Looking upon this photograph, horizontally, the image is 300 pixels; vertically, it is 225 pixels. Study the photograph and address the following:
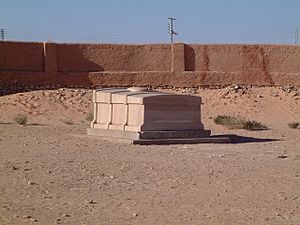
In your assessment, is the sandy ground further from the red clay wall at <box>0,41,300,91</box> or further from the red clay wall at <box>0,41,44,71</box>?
the red clay wall at <box>0,41,300,91</box>

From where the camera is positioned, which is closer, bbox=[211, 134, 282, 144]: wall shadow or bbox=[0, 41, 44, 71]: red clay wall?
bbox=[211, 134, 282, 144]: wall shadow

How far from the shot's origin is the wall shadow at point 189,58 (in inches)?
1503

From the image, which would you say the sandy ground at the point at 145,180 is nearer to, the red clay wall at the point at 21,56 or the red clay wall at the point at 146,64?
the red clay wall at the point at 21,56

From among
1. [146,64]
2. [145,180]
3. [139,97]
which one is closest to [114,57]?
[146,64]

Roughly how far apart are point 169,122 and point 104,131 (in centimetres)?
226

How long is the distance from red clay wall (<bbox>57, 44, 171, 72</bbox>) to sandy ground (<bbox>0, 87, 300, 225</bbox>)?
12850 millimetres

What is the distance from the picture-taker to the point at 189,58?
126 feet

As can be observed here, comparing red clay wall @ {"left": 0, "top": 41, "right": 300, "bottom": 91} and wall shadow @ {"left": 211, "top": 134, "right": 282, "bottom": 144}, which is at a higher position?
red clay wall @ {"left": 0, "top": 41, "right": 300, "bottom": 91}

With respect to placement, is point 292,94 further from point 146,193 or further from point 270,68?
point 146,193

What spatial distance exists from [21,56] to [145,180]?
24.6 m

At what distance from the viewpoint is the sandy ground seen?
9258mm

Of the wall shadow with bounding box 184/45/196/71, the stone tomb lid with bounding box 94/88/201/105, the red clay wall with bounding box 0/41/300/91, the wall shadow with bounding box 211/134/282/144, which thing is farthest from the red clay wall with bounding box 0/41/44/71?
the wall shadow with bounding box 211/134/282/144

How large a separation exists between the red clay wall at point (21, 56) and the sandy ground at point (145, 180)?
39.1 ft

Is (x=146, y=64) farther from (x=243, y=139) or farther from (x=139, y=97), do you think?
(x=139, y=97)
